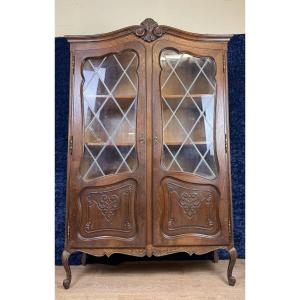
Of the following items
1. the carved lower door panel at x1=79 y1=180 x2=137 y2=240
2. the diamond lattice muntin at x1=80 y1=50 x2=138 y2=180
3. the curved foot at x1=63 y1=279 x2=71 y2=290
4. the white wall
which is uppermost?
the white wall

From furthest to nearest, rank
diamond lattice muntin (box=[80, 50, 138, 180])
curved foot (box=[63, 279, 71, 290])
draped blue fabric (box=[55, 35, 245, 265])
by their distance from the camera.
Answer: draped blue fabric (box=[55, 35, 245, 265]), diamond lattice muntin (box=[80, 50, 138, 180]), curved foot (box=[63, 279, 71, 290])

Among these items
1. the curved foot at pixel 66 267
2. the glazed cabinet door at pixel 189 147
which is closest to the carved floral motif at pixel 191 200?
the glazed cabinet door at pixel 189 147

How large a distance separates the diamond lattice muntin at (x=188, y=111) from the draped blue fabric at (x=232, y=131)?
0.47 meters

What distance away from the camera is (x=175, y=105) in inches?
87.0

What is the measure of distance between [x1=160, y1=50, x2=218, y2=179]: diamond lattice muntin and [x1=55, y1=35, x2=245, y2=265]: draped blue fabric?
472mm

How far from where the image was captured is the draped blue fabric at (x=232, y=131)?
2.58 metres

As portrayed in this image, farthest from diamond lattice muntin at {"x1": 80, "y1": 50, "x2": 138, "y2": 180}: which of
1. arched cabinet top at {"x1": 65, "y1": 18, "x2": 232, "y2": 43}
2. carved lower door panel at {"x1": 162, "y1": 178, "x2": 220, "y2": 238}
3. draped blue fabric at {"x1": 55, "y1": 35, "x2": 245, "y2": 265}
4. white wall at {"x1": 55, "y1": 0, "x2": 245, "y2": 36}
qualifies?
white wall at {"x1": 55, "y1": 0, "x2": 245, "y2": 36}

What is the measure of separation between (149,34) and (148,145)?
70cm

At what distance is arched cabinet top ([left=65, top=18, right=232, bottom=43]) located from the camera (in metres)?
2.13

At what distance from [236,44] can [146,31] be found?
2.75 feet

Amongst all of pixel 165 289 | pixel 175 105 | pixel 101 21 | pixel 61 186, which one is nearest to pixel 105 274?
pixel 165 289

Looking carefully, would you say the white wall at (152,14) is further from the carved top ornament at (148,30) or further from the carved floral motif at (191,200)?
the carved floral motif at (191,200)

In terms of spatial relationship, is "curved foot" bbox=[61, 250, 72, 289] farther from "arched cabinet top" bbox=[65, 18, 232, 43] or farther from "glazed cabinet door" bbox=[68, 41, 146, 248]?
"arched cabinet top" bbox=[65, 18, 232, 43]
